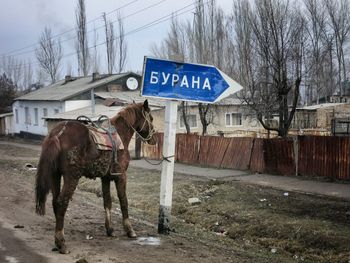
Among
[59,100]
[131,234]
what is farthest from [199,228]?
[59,100]

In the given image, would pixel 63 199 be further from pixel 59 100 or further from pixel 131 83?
pixel 131 83

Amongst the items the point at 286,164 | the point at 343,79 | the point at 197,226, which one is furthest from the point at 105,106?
the point at 343,79

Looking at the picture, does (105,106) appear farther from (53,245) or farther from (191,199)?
(53,245)

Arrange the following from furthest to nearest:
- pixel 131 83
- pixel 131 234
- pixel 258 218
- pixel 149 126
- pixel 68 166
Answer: pixel 131 83 < pixel 258 218 < pixel 149 126 < pixel 131 234 < pixel 68 166

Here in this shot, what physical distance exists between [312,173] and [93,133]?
10728mm

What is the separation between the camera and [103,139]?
7898 millimetres

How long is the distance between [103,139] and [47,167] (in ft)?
3.63

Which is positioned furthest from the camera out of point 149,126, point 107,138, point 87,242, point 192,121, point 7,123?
point 7,123

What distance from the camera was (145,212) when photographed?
11633 mm

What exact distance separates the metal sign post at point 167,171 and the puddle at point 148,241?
454 millimetres

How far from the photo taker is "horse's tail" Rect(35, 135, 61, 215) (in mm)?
7133

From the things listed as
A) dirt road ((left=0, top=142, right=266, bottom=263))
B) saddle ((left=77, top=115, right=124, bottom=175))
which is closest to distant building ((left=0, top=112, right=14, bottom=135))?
dirt road ((left=0, top=142, right=266, bottom=263))

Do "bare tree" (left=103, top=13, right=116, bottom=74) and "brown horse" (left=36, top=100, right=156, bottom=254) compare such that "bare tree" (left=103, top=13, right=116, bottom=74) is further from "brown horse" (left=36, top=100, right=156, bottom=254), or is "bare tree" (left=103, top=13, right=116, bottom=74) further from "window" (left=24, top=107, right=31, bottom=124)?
"brown horse" (left=36, top=100, right=156, bottom=254)

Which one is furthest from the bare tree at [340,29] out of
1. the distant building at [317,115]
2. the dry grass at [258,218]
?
the dry grass at [258,218]
